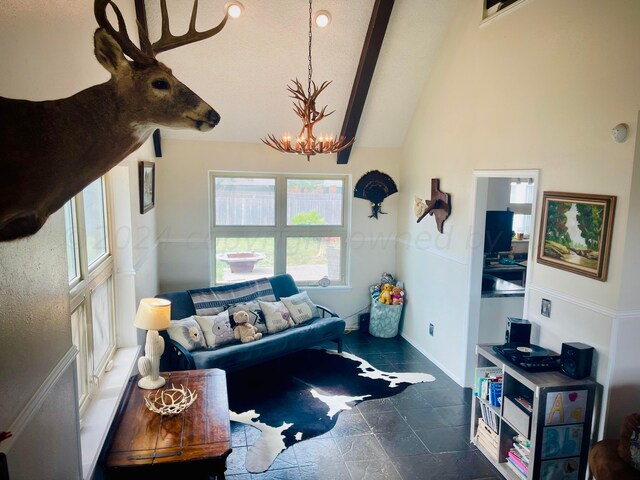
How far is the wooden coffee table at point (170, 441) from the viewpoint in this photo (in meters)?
2.27

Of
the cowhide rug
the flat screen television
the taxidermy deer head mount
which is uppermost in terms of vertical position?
the taxidermy deer head mount

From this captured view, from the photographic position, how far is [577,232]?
3104 mm

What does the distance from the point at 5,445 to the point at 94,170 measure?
2.65 ft

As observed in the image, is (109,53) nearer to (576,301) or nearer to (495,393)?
(576,301)

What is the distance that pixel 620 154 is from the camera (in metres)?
2.78

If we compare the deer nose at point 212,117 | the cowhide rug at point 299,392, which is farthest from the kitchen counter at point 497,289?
the deer nose at point 212,117

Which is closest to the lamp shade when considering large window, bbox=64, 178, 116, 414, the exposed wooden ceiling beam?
large window, bbox=64, 178, 116, 414

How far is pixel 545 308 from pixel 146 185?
3675mm

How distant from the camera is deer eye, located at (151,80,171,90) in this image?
1.44 meters

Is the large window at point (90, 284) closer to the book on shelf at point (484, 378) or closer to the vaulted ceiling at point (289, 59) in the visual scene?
the vaulted ceiling at point (289, 59)

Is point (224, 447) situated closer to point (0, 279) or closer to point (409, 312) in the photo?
point (0, 279)

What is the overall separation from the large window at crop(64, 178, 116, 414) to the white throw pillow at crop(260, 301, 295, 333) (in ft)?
5.76

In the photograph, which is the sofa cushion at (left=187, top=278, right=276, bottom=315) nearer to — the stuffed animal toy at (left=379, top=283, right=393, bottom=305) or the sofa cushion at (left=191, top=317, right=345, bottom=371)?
the sofa cushion at (left=191, top=317, right=345, bottom=371)

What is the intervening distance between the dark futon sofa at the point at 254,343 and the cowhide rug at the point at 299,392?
0.76 ft
